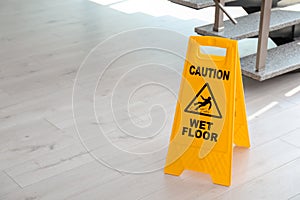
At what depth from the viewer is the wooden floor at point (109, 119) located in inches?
102

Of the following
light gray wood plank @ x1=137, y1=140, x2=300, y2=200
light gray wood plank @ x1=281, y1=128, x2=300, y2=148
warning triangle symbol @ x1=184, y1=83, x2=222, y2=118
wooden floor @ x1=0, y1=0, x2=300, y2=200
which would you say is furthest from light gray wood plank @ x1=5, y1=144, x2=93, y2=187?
light gray wood plank @ x1=281, y1=128, x2=300, y2=148

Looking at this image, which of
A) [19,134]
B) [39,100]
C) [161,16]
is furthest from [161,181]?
[161,16]

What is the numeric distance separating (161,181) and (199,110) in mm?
376

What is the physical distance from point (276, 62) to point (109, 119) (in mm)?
1157

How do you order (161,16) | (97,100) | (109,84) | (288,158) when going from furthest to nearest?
1. (161,16)
2. (109,84)
3. (97,100)
4. (288,158)

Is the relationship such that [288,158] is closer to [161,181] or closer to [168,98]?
[161,181]

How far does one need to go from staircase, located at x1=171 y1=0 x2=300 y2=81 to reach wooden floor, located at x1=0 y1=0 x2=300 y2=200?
0.52ft

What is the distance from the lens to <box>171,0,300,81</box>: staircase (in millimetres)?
3412

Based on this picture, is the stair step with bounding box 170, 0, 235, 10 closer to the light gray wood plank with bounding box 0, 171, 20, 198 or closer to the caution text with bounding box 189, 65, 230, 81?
the caution text with bounding box 189, 65, 230, 81

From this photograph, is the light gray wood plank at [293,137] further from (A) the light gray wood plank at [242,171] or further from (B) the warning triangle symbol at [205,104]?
(B) the warning triangle symbol at [205,104]

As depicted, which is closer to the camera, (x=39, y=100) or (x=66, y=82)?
(x=39, y=100)

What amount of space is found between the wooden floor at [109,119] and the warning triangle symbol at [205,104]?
30 cm

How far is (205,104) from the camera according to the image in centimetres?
264

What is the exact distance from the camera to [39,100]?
346cm
